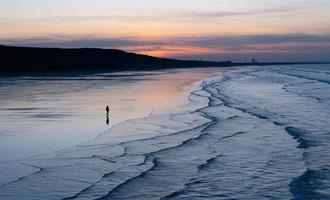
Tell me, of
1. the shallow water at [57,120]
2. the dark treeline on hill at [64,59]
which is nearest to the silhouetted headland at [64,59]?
the dark treeline on hill at [64,59]

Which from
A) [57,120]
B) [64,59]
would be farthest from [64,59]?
→ [57,120]

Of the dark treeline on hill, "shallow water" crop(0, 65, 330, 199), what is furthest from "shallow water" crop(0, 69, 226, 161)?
the dark treeline on hill

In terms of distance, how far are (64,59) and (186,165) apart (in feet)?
382

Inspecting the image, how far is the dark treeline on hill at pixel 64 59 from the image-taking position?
103356 mm

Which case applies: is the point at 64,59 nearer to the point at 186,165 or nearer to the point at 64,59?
the point at 64,59

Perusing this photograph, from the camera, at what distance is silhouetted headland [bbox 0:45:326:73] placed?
10312cm

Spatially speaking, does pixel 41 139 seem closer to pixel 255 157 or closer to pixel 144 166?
pixel 144 166

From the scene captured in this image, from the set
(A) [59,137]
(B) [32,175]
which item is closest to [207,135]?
(A) [59,137]

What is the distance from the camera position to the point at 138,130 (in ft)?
50.8

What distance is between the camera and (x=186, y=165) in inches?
416

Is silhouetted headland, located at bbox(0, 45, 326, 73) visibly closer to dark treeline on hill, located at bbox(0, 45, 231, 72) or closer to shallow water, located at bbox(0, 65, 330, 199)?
dark treeline on hill, located at bbox(0, 45, 231, 72)

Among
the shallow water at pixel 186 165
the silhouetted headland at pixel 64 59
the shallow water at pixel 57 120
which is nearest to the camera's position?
the shallow water at pixel 186 165

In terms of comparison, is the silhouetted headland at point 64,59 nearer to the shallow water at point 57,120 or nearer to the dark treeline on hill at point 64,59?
the dark treeline on hill at point 64,59

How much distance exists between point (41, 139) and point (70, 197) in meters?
5.64
